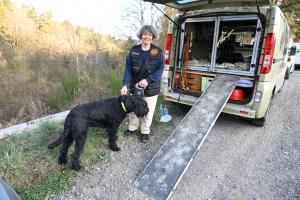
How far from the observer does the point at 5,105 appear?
4.75m

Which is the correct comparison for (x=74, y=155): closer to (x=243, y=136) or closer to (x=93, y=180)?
(x=93, y=180)

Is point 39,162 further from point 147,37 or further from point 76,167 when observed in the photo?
point 147,37

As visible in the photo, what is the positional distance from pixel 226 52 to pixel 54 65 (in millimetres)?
7625

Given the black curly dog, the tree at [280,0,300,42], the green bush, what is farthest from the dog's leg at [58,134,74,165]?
the tree at [280,0,300,42]

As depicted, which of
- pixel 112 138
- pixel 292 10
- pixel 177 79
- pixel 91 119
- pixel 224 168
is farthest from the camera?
pixel 292 10

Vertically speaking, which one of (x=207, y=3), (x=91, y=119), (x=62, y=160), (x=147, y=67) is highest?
(x=207, y=3)

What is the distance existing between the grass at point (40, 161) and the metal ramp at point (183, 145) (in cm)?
63

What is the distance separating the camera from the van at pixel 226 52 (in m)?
3.11

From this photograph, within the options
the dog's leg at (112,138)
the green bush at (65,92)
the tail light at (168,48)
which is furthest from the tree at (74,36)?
the dog's leg at (112,138)

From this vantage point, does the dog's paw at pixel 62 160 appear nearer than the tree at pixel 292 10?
Yes

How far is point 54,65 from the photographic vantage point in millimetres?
8648

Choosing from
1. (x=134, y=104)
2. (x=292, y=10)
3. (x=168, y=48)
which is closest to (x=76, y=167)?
(x=134, y=104)

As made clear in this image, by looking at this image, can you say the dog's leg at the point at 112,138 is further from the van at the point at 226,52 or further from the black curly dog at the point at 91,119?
the van at the point at 226,52

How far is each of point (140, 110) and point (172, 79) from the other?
1.66 m
